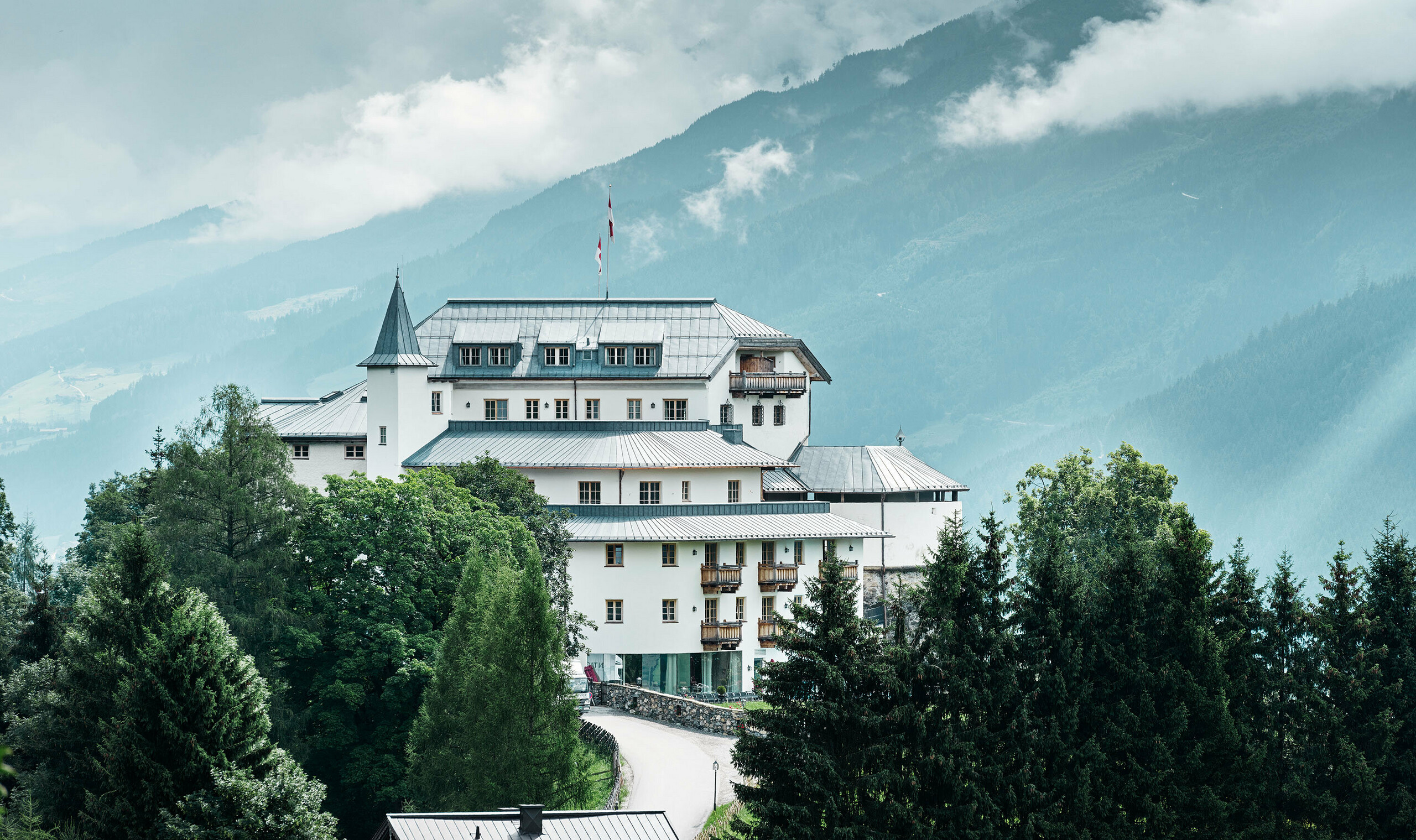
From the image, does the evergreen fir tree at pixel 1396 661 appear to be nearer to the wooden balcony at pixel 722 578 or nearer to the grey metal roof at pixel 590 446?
the wooden balcony at pixel 722 578

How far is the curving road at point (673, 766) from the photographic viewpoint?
5091 centimetres

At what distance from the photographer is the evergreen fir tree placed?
4466 centimetres

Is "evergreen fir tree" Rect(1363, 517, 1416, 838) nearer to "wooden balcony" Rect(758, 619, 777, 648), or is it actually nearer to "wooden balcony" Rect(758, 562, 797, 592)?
"wooden balcony" Rect(758, 562, 797, 592)

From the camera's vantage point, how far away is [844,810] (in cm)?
4288

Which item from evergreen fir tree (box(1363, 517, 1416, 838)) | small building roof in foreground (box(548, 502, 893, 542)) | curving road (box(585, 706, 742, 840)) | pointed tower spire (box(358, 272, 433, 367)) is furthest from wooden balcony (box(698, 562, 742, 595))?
evergreen fir tree (box(1363, 517, 1416, 838))

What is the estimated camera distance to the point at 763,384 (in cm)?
8912

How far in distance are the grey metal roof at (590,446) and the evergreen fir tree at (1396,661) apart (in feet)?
122

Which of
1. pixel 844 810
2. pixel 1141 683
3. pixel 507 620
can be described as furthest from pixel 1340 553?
pixel 507 620

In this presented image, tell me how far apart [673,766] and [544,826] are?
61.9 ft

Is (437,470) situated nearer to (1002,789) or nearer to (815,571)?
(815,571)

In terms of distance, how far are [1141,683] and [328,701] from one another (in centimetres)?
2871

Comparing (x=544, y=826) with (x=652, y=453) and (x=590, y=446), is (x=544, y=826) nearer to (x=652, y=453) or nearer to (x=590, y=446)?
(x=652, y=453)

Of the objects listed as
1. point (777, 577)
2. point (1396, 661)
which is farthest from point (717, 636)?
point (1396, 661)

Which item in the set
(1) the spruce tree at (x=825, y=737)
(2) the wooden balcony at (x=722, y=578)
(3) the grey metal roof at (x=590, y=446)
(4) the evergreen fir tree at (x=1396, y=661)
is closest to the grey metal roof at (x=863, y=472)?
(3) the grey metal roof at (x=590, y=446)
